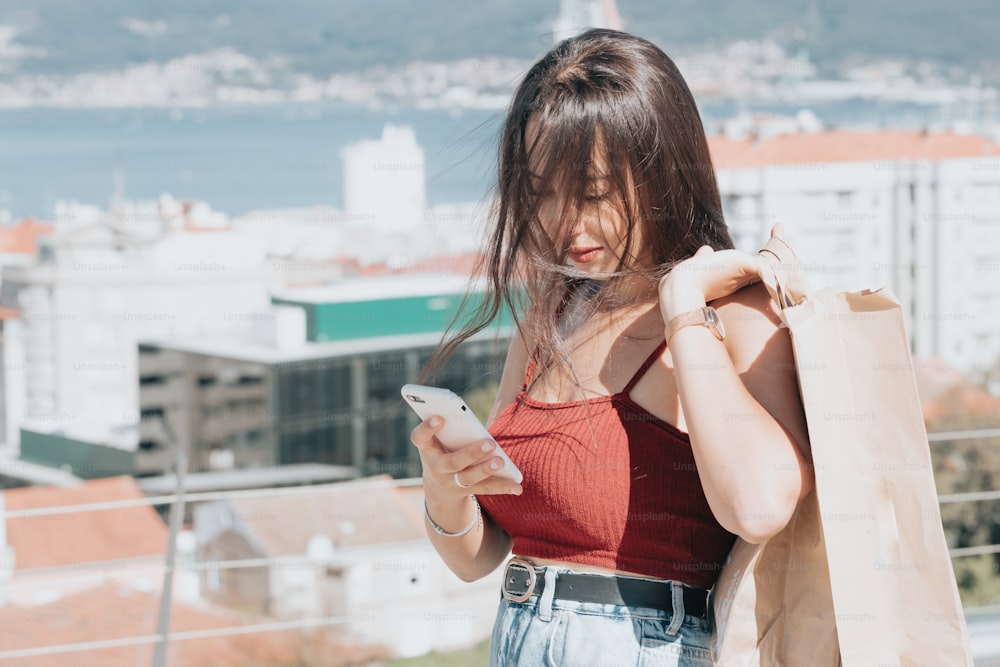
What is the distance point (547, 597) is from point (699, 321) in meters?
0.26

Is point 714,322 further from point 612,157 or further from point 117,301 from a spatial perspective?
point 117,301

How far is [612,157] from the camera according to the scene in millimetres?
828

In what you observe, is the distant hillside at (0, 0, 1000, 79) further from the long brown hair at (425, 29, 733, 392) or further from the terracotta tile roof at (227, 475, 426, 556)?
the long brown hair at (425, 29, 733, 392)

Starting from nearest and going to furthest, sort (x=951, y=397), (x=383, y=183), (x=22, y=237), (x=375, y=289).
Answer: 1. (x=951, y=397)
2. (x=375, y=289)
3. (x=383, y=183)
4. (x=22, y=237)

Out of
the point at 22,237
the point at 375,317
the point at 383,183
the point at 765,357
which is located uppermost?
the point at 383,183

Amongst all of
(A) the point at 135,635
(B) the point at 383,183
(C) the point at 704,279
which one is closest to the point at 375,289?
(B) the point at 383,183

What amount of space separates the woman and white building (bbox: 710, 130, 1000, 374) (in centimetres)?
2435

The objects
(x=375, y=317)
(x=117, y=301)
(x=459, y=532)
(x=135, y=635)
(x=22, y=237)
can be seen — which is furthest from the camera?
(x=22, y=237)

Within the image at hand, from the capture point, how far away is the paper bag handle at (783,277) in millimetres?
727

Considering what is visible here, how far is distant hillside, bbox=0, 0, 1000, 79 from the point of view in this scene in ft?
135

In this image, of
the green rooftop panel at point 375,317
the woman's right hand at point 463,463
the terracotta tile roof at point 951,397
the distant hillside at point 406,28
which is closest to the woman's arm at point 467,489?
the woman's right hand at point 463,463

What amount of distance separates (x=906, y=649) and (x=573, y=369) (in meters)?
0.33

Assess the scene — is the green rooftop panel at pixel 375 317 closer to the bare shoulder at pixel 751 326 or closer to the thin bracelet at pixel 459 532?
the thin bracelet at pixel 459 532

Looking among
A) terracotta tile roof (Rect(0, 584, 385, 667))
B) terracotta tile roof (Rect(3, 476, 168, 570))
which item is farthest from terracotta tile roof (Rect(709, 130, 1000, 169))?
terracotta tile roof (Rect(0, 584, 385, 667))
